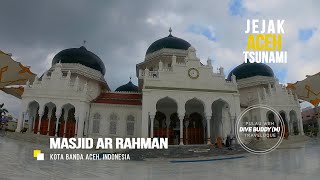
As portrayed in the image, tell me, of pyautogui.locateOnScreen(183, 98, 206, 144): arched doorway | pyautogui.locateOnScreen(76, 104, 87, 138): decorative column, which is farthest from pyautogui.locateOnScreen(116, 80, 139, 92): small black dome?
pyautogui.locateOnScreen(76, 104, 87, 138): decorative column

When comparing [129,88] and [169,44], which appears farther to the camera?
[129,88]

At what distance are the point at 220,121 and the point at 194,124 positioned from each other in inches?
112

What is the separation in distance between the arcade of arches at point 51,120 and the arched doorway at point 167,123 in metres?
8.54

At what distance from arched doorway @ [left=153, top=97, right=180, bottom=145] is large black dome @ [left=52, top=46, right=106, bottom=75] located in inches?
394

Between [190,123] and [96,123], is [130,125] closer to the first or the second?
[96,123]

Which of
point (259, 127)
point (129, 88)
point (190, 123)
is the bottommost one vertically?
point (259, 127)

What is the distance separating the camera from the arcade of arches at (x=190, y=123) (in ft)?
89.9

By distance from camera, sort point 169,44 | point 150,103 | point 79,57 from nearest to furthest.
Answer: point 150,103, point 79,57, point 169,44

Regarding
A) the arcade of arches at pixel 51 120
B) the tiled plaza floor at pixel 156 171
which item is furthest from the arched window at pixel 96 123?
the tiled plaza floor at pixel 156 171

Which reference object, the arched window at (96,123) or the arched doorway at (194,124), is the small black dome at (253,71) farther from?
the arched window at (96,123)

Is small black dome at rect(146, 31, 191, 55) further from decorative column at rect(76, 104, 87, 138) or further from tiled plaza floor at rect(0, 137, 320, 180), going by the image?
tiled plaza floor at rect(0, 137, 320, 180)

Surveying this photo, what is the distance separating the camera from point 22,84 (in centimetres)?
3170

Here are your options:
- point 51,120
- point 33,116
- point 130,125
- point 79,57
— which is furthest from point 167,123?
point 33,116

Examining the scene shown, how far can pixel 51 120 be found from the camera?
2666 cm
